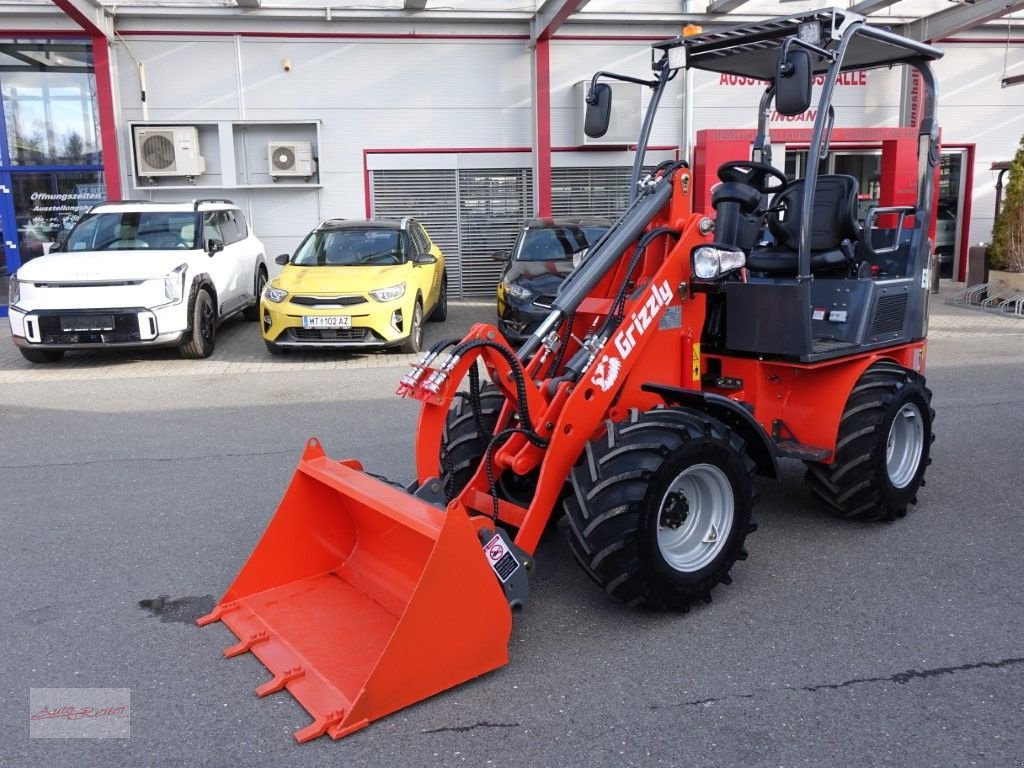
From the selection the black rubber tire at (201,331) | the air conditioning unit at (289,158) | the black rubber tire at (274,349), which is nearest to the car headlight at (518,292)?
the black rubber tire at (274,349)

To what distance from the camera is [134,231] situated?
11953mm

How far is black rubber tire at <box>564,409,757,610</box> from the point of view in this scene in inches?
153

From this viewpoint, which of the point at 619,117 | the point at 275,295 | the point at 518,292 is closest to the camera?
the point at 518,292

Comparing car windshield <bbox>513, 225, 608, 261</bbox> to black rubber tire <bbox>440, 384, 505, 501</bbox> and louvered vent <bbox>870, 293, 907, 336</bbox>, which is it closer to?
louvered vent <bbox>870, 293, 907, 336</bbox>

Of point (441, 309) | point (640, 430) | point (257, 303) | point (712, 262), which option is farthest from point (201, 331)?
point (640, 430)

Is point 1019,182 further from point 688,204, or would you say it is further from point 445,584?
point 445,584

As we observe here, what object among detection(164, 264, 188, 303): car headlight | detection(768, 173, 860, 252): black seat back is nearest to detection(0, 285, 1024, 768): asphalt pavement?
detection(768, 173, 860, 252): black seat back

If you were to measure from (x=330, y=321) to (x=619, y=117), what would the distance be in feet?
25.6

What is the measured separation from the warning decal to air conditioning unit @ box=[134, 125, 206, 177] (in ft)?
43.9

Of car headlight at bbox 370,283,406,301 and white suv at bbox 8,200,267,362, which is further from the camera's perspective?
car headlight at bbox 370,283,406,301

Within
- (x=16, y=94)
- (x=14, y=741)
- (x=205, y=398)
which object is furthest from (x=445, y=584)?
(x=16, y=94)

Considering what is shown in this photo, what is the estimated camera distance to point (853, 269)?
18.4 ft

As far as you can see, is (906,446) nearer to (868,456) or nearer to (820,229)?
(868,456)

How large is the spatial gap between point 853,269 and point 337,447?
13.1 ft
